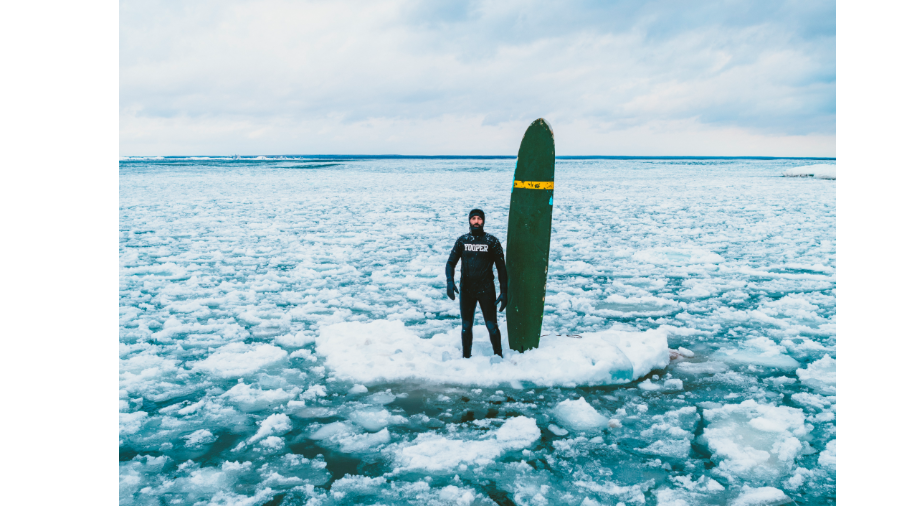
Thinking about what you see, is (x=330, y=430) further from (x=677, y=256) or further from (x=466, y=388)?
(x=677, y=256)

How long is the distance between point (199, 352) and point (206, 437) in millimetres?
2067

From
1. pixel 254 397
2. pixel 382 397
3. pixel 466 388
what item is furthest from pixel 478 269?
pixel 254 397

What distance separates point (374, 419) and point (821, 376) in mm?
4350

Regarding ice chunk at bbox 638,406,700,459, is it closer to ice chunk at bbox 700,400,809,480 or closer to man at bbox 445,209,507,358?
ice chunk at bbox 700,400,809,480

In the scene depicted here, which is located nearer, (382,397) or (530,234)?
A: (382,397)

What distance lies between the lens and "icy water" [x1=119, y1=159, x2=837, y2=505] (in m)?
3.64

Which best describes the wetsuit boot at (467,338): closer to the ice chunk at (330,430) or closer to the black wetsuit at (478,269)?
the black wetsuit at (478,269)

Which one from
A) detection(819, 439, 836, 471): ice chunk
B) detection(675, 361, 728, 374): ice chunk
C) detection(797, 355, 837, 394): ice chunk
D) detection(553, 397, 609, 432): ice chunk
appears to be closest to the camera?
detection(819, 439, 836, 471): ice chunk

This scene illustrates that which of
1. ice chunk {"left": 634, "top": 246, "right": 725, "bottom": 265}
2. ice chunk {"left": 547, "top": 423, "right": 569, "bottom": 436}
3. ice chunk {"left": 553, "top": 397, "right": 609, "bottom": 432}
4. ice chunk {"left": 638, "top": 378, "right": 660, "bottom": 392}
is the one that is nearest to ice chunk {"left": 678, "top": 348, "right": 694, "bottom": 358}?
ice chunk {"left": 638, "top": 378, "right": 660, "bottom": 392}

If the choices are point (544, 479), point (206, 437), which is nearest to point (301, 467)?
point (206, 437)

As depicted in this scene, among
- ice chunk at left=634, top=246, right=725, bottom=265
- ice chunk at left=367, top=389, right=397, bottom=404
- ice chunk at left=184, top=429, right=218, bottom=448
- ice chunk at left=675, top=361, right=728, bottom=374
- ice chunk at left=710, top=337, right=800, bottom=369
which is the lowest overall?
ice chunk at left=184, top=429, right=218, bottom=448

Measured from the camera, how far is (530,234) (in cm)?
564

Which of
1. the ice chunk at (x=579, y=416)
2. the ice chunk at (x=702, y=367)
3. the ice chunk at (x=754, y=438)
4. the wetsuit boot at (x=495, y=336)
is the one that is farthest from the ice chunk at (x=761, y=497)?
the wetsuit boot at (x=495, y=336)

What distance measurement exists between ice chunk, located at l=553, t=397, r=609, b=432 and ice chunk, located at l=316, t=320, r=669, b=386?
464mm
